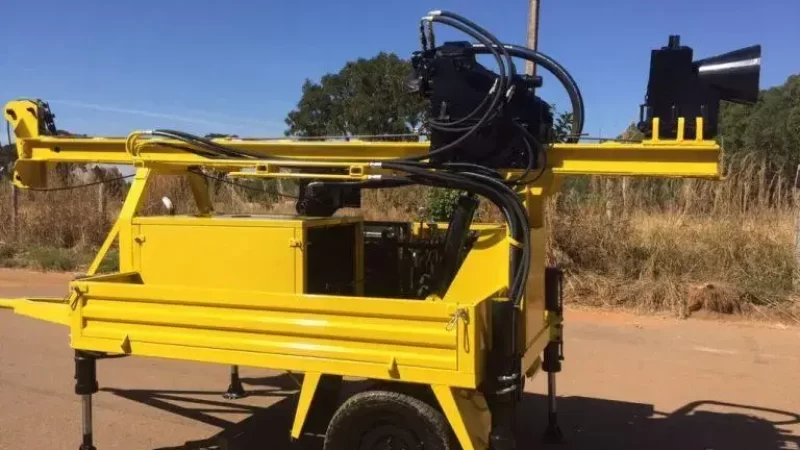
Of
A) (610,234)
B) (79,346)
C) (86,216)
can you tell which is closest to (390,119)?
(86,216)

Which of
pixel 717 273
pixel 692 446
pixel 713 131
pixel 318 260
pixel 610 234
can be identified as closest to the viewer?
pixel 713 131

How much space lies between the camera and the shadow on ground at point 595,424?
17.0 feet

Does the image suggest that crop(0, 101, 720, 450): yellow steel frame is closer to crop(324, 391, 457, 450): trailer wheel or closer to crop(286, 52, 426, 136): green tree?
crop(324, 391, 457, 450): trailer wheel

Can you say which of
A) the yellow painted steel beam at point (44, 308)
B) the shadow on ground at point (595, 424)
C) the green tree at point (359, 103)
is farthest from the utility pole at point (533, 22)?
the green tree at point (359, 103)

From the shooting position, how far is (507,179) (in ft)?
13.7

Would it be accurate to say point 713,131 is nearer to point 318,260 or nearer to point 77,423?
point 318,260

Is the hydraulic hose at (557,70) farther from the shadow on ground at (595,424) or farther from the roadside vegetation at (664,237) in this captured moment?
the roadside vegetation at (664,237)

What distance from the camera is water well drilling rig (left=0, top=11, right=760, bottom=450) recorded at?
12.1ft

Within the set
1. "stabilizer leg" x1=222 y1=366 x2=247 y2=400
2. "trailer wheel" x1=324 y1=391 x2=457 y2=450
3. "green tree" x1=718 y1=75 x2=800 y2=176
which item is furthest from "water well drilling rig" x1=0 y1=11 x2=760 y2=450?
"green tree" x1=718 y1=75 x2=800 y2=176

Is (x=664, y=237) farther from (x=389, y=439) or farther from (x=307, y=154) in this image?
(x=389, y=439)

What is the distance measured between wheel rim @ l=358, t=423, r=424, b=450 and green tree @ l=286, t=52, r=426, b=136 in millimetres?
22635

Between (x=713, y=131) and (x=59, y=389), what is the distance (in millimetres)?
5453

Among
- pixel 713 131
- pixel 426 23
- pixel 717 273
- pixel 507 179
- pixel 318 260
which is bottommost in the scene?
pixel 717 273

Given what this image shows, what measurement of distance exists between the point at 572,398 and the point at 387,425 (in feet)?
9.90
